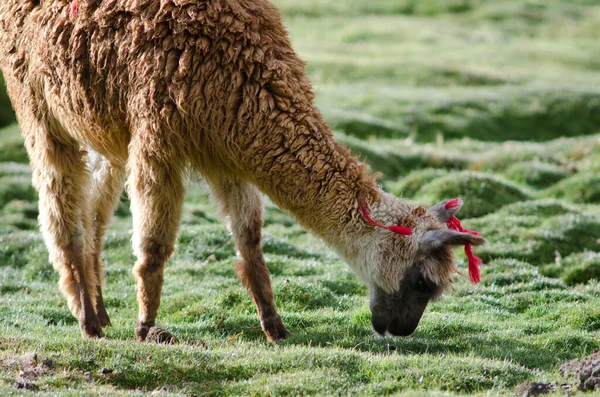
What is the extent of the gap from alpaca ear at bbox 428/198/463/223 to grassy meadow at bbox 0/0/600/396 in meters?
1.15

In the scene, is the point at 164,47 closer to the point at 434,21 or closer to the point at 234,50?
the point at 234,50

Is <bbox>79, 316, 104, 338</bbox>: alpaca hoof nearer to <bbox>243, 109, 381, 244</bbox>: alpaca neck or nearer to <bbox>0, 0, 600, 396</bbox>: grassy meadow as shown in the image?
<bbox>0, 0, 600, 396</bbox>: grassy meadow

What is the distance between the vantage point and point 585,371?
20.0ft

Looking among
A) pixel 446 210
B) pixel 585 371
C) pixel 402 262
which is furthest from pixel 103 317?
pixel 585 371

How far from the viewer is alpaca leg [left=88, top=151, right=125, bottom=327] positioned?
892 cm

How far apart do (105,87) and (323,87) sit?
63.4 feet

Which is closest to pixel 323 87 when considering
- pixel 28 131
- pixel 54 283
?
pixel 54 283

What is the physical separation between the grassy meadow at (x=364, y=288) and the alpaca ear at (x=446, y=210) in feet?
3.77

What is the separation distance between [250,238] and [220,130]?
4.94ft

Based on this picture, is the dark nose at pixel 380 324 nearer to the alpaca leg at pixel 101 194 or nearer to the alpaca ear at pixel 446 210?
the alpaca ear at pixel 446 210

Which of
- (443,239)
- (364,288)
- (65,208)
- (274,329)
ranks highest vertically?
(443,239)

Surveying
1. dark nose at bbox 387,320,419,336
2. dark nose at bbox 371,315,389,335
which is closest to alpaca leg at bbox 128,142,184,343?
dark nose at bbox 371,315,389,335

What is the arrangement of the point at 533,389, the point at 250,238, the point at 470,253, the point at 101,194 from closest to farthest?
the point at 533,389
the point at 470,253
the point at 250,238
the point at 101,194

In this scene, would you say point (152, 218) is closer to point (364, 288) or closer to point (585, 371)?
point (364, 288)
